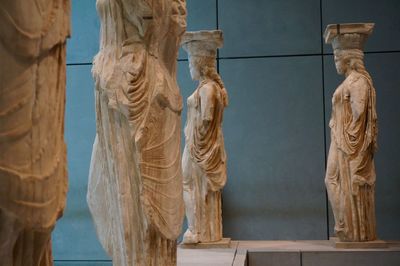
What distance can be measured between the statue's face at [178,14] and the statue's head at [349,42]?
164 inches

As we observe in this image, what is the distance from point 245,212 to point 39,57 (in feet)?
29.7

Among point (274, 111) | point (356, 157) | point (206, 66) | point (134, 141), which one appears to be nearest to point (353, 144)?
point (356, 157)

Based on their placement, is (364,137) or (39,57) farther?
(364,137)

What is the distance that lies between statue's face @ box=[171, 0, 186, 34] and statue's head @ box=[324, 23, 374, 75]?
4.17m

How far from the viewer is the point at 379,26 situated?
10609mm

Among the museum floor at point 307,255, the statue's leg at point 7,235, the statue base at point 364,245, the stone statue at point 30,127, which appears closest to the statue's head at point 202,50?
the museum floor at point 307,255

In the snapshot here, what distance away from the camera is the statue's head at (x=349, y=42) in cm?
823

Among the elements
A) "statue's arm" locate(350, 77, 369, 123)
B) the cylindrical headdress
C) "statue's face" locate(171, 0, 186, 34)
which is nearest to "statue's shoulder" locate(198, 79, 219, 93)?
the cylindrical headdress

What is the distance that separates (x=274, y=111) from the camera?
422 inches

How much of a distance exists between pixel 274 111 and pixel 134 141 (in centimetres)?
687

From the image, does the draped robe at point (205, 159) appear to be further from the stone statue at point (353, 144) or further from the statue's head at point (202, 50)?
the stone statue at point (353, 144)

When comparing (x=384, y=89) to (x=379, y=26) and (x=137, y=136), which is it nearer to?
(x=379, y=26)

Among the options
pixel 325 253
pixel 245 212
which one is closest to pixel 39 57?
pixel 325 253

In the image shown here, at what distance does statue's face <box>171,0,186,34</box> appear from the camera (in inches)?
174
